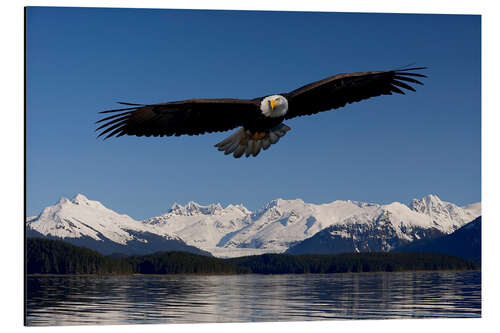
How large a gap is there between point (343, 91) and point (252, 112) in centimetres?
105

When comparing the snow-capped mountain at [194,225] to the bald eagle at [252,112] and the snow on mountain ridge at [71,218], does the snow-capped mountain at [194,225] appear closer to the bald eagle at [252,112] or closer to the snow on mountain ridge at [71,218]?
the snow on mountain ridge at [71,218]

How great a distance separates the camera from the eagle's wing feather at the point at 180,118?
7152 millimetres

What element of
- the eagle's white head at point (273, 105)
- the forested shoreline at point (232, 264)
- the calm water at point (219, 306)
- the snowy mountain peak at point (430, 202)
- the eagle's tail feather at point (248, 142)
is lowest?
the forested shoreline at point (232, 264)

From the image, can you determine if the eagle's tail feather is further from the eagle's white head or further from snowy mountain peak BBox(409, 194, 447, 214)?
snowy mountain peak BBox(409, 194, 447, 214)

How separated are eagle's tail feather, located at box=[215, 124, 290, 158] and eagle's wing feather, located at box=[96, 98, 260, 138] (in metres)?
0.18

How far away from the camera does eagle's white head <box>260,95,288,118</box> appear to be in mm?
7059

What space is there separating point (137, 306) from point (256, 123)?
556 centimetres

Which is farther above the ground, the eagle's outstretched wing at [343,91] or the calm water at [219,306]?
the eagle's outstretched wing at [343,91]

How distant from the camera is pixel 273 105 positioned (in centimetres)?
704

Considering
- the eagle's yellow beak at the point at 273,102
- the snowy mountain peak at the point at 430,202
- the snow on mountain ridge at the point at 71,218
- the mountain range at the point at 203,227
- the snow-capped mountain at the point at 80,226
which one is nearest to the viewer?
the eagle's yellow beak at the point at 273,102

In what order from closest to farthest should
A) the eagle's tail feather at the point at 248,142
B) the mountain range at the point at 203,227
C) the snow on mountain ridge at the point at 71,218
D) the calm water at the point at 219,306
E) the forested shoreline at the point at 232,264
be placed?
the eagle's tail feather at the point at 248,142 → the calm water at the point at 219,306 → the snow on mountain ridge at the point at 71,218 → the mountain range at the point at 203,227 → the forested shoreline at the point at 232,264

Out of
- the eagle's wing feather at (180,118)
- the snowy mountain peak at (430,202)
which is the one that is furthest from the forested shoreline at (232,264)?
the eagle's wing feather at (180,118)

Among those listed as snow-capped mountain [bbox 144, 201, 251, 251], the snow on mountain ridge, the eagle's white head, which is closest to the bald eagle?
the eagle's white head

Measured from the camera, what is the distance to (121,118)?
7.26 meters
